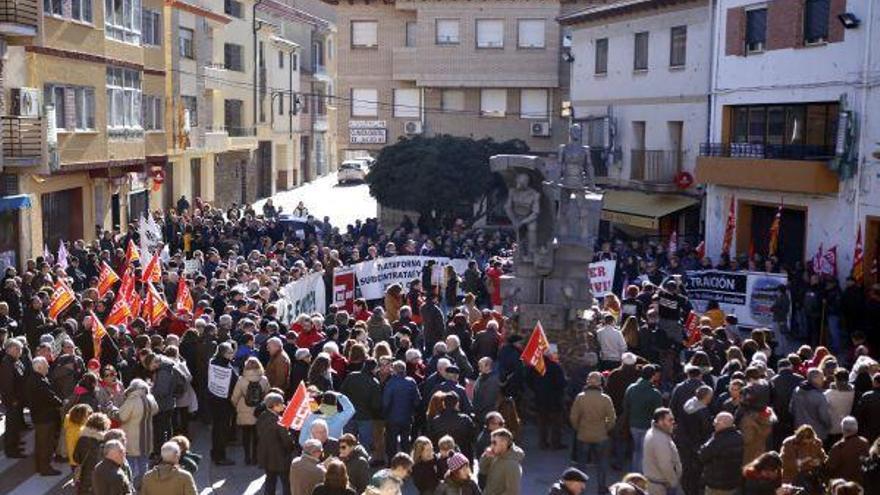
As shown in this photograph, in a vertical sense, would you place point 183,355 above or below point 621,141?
below

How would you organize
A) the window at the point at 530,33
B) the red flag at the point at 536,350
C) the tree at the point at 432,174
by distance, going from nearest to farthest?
the red flag at the point at 536,350
the tree at the point at 432,174
the window at the point at 530,33

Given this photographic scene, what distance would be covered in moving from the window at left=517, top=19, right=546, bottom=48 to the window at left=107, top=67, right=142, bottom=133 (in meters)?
16.8

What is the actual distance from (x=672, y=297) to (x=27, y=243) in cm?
1756

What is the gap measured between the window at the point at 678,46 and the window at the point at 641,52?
176cm

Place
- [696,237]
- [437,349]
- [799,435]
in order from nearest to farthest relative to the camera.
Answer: [799,435]
[437,349]
[696,237]

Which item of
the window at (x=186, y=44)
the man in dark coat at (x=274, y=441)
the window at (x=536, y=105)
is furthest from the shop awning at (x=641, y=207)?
the man in dark coat at (x=274, y=441)

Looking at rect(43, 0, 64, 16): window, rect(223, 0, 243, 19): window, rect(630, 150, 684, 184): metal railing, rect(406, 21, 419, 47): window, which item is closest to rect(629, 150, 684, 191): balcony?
rect(630, 150, 684, 184): metal railing

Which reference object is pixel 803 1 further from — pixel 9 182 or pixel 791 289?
pixel 9 182

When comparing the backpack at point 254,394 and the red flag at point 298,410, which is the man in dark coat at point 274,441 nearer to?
the red flag at point 298,410

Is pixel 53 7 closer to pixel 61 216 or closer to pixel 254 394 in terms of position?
pixel 61 216

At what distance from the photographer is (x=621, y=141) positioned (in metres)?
41.2

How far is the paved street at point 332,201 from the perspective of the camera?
2087 inches

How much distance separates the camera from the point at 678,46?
37688 mm

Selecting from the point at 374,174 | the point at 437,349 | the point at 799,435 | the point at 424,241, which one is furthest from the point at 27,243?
the point at 799,435
